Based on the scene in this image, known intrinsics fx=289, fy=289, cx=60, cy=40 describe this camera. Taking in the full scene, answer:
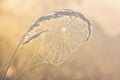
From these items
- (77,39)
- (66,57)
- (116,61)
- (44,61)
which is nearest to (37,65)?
(44,61)

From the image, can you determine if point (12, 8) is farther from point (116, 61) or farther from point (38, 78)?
point (116, 61)

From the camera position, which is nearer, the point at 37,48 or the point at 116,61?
the point at 37,48

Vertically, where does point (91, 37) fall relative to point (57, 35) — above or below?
below
